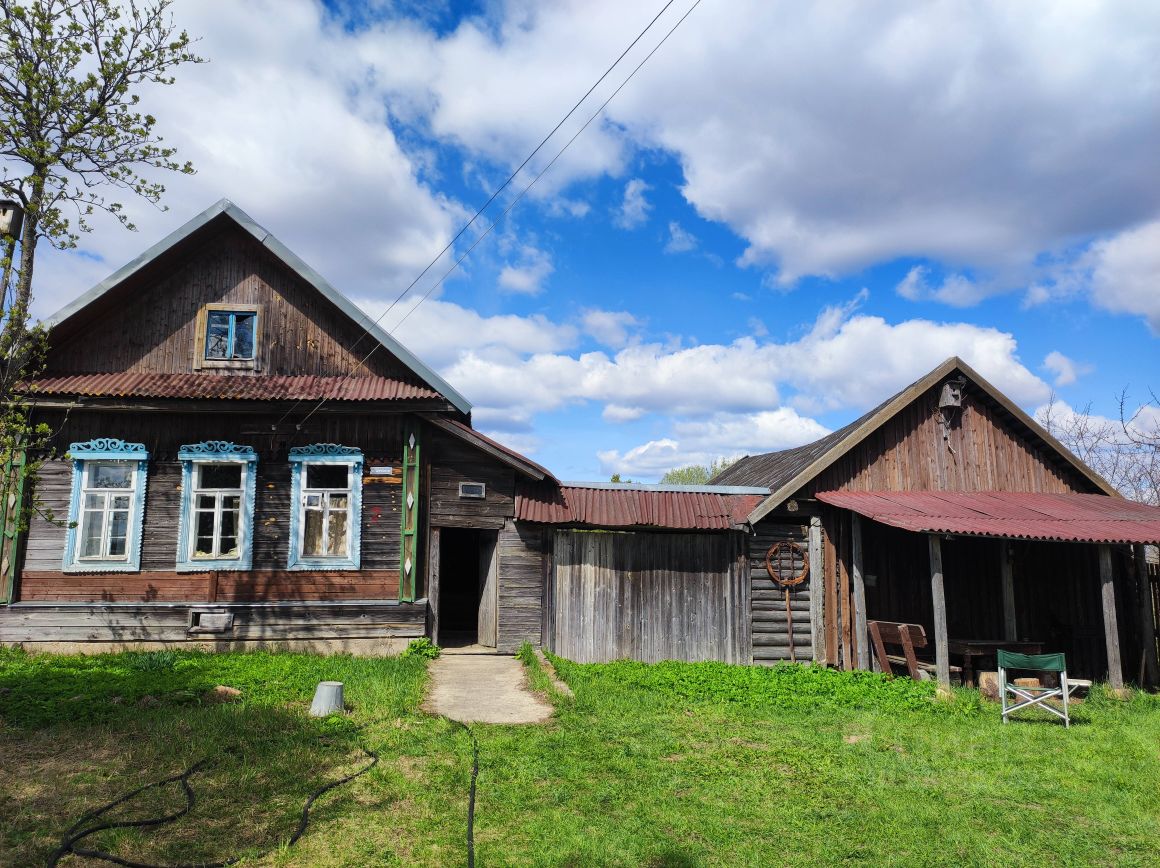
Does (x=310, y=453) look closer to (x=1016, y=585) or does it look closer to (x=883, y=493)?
(x=883, y=493)

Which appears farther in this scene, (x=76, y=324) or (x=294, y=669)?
(x=76, y=324)

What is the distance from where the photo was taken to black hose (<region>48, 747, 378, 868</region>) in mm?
5188

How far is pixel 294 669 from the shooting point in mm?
11062

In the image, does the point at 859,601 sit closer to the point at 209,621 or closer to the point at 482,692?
the point at 482,692

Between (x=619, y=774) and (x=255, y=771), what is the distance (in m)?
3.59

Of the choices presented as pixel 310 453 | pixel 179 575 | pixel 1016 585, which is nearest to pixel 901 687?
pixel 1016 585

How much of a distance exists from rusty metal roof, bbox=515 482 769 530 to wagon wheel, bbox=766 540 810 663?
3.19 ft

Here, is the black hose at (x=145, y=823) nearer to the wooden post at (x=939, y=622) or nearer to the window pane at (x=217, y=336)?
the window pane at (x=217, y=336)

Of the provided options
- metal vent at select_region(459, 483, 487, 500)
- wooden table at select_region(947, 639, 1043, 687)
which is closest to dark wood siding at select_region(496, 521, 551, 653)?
metal vent at select_region(459, 483, 487, 500)

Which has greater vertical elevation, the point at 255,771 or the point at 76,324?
the point at 76,324

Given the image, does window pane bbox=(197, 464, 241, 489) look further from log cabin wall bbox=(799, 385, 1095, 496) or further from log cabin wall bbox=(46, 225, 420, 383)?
log cabin wall bbox=(799, 385, 1095, 496)

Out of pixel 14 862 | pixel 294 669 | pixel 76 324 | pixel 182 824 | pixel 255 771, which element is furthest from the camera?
pixel 76 324

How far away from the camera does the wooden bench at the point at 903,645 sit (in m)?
12.2

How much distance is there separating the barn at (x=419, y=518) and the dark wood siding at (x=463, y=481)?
0.13ft
